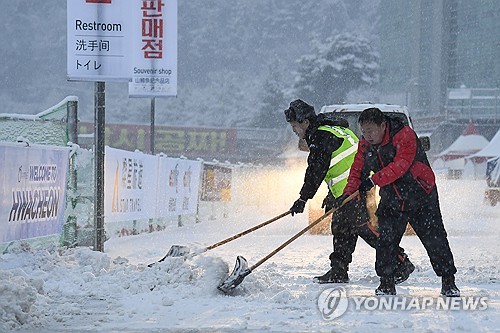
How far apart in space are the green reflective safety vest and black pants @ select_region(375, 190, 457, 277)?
970mm

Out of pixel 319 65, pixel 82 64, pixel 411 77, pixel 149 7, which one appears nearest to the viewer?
pixel 82 64

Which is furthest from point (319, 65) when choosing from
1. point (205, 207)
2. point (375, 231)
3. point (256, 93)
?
point (375, 231)

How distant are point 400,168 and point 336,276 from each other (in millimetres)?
1679

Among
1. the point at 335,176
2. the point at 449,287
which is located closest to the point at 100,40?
the point at 335,176

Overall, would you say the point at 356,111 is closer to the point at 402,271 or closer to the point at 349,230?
the point at 349,230

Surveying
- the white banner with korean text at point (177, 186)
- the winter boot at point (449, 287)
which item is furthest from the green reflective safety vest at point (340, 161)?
the white banner with korean text at point (177, 186)

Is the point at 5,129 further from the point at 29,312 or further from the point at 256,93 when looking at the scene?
the point at 256,93

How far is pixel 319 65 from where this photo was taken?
285ft

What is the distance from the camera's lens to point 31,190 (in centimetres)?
1003

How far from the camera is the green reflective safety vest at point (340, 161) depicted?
8.59 meters

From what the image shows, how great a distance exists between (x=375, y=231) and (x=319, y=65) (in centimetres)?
7882

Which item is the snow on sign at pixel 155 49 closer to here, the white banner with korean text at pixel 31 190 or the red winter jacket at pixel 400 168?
the white banner with korean text at pixel 31 190

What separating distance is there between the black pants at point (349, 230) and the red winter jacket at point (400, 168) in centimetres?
91

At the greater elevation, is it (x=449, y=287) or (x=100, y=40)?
(x=100, y=40)
